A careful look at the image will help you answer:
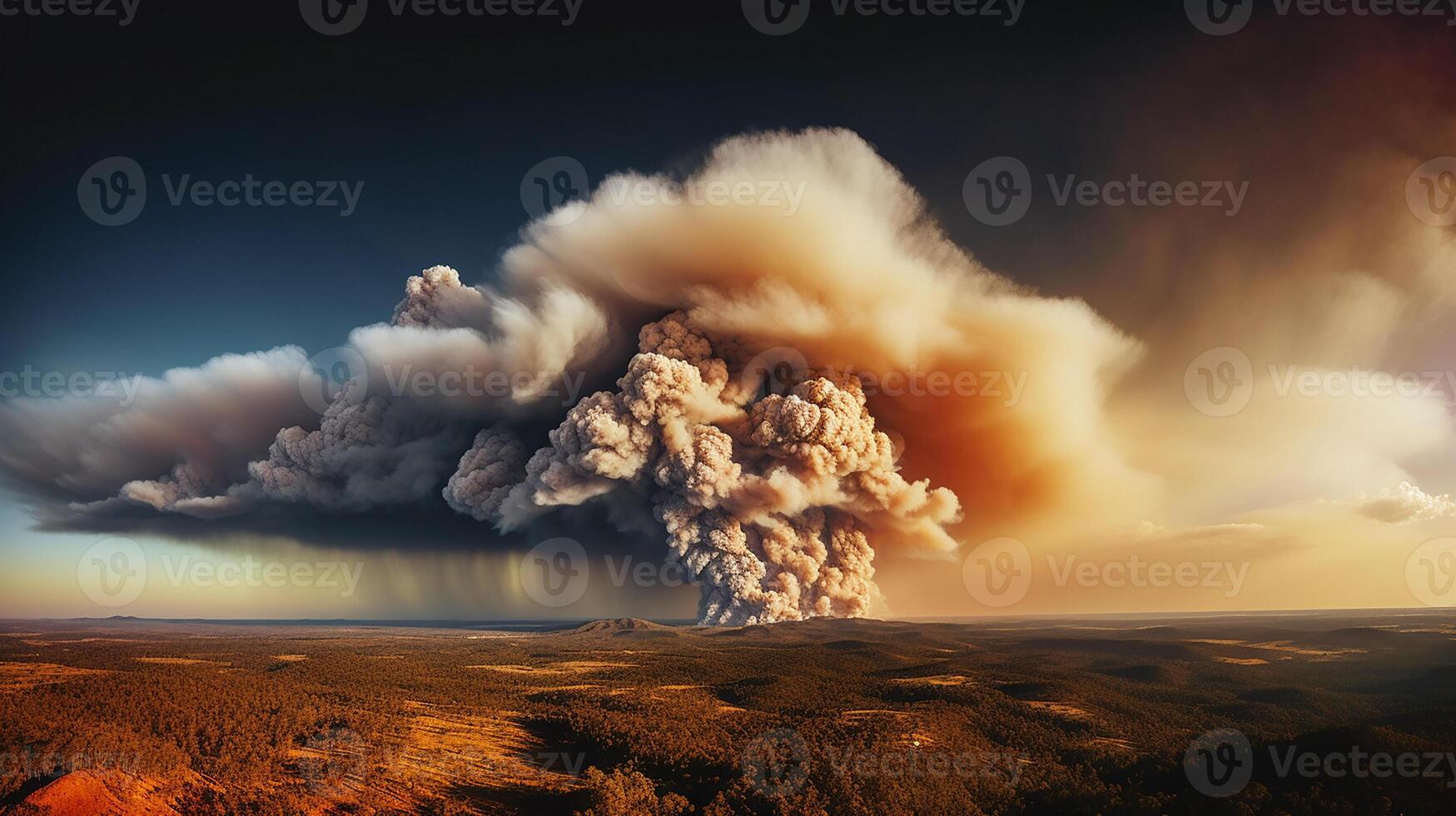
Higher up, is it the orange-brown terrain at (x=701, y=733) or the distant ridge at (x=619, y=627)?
the orange-brown terrain at (x=701, y=733)

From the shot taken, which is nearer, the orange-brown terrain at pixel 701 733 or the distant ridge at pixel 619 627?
the orange-brown terrain at pixel 701 733

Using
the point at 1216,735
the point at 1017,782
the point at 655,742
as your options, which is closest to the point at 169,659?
the point at 655,742

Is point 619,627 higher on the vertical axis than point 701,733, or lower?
lower

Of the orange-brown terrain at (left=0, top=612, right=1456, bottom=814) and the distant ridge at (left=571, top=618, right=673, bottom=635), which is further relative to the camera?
the distant ridge at (left=571, top=618, right=673, bottom=635)

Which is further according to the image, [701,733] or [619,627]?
[619,627]

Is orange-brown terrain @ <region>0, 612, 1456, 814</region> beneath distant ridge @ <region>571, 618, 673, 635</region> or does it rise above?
above

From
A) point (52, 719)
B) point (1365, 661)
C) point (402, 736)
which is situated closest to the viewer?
point (52, 719)

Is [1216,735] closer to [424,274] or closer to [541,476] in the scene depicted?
[541,476]

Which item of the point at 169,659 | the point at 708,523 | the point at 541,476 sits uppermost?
the point at 541,476
